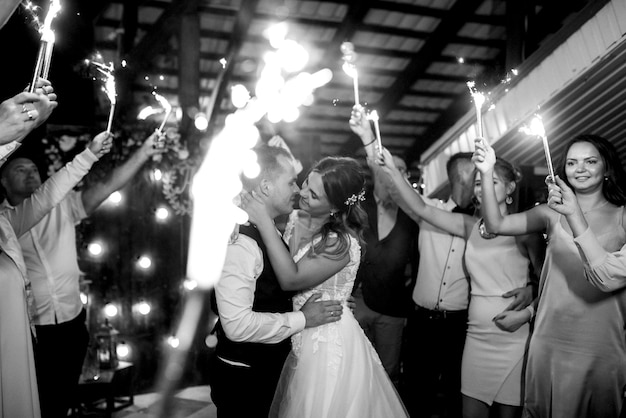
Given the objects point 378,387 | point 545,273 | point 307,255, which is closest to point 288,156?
point 307,255

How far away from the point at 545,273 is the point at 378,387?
1015 millimetres

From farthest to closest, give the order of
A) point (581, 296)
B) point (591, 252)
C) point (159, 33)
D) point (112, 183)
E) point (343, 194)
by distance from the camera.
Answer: point (159, 33) < point (112, 183) < point (343, 194) < point (581, 296) < point (591, 252)

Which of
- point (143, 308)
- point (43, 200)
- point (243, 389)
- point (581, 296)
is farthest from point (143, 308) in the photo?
point (581, 296)

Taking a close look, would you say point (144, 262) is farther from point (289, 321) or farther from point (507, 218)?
point (507, 218)

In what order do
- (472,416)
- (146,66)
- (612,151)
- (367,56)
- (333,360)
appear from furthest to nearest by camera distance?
(367,56), (146,66), (472,416), (612,151), (333,360)

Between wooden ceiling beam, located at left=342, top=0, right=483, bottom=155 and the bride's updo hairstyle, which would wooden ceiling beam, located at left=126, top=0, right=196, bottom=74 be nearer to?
wooden ceiling beam, located at left=342, top=0, right=483, bottom=155

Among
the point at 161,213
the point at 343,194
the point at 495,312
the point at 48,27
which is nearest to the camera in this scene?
the point at 48,27

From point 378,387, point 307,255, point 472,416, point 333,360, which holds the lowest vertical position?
point 472,416

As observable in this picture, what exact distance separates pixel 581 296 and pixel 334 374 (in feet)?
3.94

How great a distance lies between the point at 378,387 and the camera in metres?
2.28

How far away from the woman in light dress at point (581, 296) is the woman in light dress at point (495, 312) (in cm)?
19

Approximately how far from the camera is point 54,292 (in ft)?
10.1

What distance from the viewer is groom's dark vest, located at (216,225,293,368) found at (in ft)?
7.16

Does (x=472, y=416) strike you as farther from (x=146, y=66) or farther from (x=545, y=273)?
(x=146, y=66)
